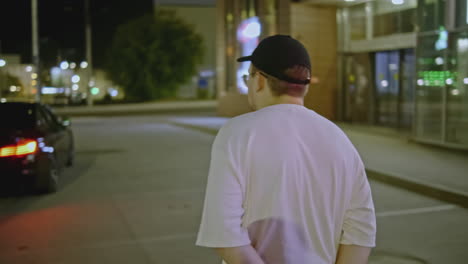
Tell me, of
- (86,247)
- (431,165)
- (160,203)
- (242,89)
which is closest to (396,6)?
(431,165)

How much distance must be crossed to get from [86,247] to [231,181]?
4.93 m

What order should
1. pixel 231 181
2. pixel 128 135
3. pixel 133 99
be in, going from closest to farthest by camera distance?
pixel 231 181 < pixel 128 135 < pixel 133 99

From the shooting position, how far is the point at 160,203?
29.8 feet

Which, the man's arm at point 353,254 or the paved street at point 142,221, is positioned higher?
the man's arm at point 353,254

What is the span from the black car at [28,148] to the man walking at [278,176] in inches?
303

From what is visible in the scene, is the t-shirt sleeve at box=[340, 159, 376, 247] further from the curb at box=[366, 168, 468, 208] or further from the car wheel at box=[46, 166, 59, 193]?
the car wheel at box=[46, 166, 59, 193]

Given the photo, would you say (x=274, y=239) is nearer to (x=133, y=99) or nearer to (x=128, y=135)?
(x=128, y=135)

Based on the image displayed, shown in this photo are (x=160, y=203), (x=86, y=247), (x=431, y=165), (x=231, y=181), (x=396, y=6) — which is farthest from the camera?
(x=396, y=6)

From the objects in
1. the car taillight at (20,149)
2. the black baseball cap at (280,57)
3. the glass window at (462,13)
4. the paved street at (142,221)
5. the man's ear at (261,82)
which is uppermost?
the glass window at (462,13)

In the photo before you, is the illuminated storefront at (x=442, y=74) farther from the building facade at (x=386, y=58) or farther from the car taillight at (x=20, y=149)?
the car taillight at (x=20, y=149)

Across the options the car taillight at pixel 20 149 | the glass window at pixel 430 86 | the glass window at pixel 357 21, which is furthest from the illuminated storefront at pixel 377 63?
the car taillight at pixel 20 149

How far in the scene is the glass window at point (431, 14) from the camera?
14.3 meters

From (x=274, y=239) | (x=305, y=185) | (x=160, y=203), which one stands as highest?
(x=305, y=185)

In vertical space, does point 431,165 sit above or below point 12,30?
below
